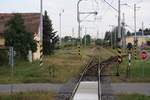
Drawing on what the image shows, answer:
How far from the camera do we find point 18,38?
4909cm

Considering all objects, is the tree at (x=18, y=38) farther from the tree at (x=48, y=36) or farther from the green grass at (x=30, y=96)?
the green grass at (x=30, y=96)

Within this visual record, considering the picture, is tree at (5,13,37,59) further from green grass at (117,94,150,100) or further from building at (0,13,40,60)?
green grass at (117,94,150,100)

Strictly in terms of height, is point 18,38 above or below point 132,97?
above

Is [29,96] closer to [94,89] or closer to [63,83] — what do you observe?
[94,89]

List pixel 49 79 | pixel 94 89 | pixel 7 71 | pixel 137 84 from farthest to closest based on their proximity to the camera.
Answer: pixel 7 71 → pixel 49 79 → pixel 137 84 → pixel 94 89

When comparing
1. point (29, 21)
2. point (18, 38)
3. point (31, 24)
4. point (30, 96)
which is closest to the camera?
point (30, 96)

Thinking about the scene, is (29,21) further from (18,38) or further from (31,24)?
(18,38)

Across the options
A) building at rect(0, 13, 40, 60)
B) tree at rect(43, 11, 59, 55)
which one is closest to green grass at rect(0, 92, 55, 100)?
building at rect(0, 13, 40, 60)

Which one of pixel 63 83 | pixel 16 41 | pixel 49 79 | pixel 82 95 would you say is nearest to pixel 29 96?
pixel 82 95

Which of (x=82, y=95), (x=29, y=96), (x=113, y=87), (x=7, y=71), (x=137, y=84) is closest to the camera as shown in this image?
(x=29, y=96)

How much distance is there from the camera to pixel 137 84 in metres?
29.5

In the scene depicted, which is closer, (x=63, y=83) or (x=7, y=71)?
(x=63, y=83)

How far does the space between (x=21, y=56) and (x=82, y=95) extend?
1170 inches

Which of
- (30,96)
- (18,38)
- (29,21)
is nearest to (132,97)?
(30,96)
